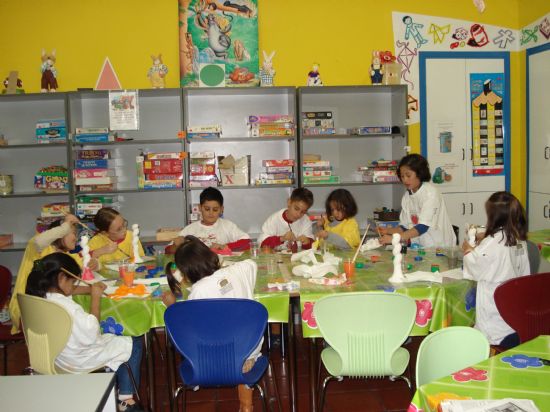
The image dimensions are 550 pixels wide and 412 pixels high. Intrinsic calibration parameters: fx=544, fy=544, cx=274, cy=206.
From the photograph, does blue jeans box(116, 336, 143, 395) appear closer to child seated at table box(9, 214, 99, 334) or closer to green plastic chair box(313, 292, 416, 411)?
child seated at table box(9, 214, 99, 334)

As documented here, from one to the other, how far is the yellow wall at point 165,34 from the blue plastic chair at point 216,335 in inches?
139

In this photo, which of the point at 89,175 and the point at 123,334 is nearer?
the point at 123,334

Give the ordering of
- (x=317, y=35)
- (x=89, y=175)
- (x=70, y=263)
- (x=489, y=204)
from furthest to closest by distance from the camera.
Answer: (x=317, y=35), (x=89, y=175), (x=489, y=204), (x=70, y=263)

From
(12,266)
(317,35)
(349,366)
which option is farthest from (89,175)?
(349,366)

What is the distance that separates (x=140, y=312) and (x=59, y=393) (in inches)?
41.3

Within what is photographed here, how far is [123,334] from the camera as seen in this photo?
9.14ft

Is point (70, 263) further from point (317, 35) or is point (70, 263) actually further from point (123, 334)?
point (317, 35)

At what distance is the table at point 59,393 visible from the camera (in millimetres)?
1632

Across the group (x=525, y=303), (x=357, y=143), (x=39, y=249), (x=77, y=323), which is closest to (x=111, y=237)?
(x=39, y=249)

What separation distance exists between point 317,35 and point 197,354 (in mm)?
3961

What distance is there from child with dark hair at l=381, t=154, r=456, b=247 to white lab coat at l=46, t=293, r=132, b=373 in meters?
2.18

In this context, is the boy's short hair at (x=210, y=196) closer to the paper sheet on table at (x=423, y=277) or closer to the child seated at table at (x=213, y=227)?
the child seated at table at (x=213, y=227)

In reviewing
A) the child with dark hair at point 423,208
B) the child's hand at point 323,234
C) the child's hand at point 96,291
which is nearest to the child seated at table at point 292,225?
the child's hand at point 323,234

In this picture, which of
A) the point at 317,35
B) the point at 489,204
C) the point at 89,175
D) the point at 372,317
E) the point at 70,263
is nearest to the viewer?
the point at 372,317
